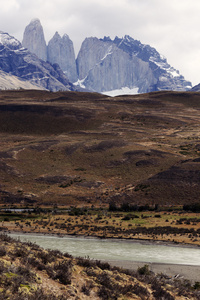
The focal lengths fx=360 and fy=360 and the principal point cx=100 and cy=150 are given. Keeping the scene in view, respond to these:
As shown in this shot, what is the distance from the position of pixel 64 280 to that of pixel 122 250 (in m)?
20.7

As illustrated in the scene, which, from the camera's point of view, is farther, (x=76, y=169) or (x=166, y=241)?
(x=76, y=169)

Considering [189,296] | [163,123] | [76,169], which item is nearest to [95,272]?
[189,296]

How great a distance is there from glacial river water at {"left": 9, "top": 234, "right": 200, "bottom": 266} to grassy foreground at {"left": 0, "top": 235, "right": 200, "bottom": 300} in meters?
12.4

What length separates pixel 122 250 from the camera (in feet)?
113

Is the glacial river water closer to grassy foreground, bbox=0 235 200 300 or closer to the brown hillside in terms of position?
grassy foreground, bbox=0 235 200 300

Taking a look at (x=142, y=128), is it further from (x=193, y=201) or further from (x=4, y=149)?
(x=193, y=201)

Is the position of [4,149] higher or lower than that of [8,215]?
higher

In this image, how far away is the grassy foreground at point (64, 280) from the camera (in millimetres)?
12438

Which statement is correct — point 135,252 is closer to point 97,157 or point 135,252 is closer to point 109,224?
point 109,224

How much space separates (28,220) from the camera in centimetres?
5403

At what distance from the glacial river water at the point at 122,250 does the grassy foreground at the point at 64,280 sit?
12443mm

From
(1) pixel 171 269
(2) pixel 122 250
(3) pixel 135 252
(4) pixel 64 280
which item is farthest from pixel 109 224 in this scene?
(4) pixel 64 280

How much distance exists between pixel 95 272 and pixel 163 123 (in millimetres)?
152621

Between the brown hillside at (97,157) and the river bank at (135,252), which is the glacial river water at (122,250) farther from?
the brown hillside at (97,157)
